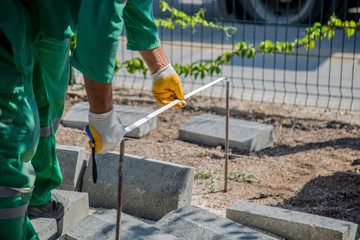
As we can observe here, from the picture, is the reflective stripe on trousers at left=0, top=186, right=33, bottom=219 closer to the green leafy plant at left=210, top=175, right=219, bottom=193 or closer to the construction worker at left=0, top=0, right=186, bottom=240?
the construction worker at left=0, top=0, right=186, bottom=240

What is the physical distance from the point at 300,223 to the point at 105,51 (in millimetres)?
1437

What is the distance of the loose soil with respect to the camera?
339cm

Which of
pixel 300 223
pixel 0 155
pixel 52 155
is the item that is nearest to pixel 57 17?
pixel 0 155

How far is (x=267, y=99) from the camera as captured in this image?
562cm

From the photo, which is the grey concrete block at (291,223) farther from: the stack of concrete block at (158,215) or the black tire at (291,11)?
the black tire at (291,11)

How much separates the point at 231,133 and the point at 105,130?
7.66ft

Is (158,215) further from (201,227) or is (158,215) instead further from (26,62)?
(26,62)

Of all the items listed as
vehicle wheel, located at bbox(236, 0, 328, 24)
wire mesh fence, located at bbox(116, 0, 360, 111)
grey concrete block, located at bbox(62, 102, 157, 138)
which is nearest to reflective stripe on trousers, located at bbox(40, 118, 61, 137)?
grey concrete block, located at bbox(62, 102, 157, 138)

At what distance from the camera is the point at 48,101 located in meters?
2.64

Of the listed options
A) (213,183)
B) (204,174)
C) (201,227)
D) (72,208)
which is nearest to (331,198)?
(213,183)

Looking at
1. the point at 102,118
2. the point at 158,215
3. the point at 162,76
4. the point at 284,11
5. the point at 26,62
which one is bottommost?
the point at 158,215

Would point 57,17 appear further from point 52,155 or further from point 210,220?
point 210,220

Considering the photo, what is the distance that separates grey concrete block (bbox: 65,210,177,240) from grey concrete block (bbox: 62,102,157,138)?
191cm

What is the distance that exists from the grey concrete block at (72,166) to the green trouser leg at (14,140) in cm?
110
